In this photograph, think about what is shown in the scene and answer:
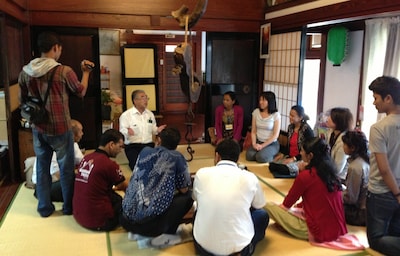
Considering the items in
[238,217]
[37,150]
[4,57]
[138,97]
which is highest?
[4,57]

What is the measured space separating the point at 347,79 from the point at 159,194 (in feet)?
12.9

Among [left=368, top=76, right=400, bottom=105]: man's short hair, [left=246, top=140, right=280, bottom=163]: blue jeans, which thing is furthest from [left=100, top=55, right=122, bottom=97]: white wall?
[left=368, top=76, right=400, bottom=105]: man's short hair

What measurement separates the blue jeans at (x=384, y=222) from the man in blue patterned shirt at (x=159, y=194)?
3.90 ft

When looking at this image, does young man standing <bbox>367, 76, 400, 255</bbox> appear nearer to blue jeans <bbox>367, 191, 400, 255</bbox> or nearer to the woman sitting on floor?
blue jeans <bbox>367, 191, 400, 255</bbox>

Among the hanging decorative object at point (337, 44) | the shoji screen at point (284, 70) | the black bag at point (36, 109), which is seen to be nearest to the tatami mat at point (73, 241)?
the black bag at point (36, 109)

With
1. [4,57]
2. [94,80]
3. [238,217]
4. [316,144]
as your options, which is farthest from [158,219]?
[94,80]

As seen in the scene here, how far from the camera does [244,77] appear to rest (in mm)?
5719

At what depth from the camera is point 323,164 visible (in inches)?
97.8

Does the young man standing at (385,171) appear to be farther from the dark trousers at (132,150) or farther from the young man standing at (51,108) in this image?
the dark trousers at (132,150)

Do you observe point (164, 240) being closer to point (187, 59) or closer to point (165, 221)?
point (165, 221)

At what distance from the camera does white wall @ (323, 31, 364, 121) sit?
16.6 ft

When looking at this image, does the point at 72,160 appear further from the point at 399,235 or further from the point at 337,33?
the point at 337,33

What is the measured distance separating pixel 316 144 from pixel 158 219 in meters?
1.19

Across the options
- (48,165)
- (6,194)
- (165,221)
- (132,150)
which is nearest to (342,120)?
(165,221)
